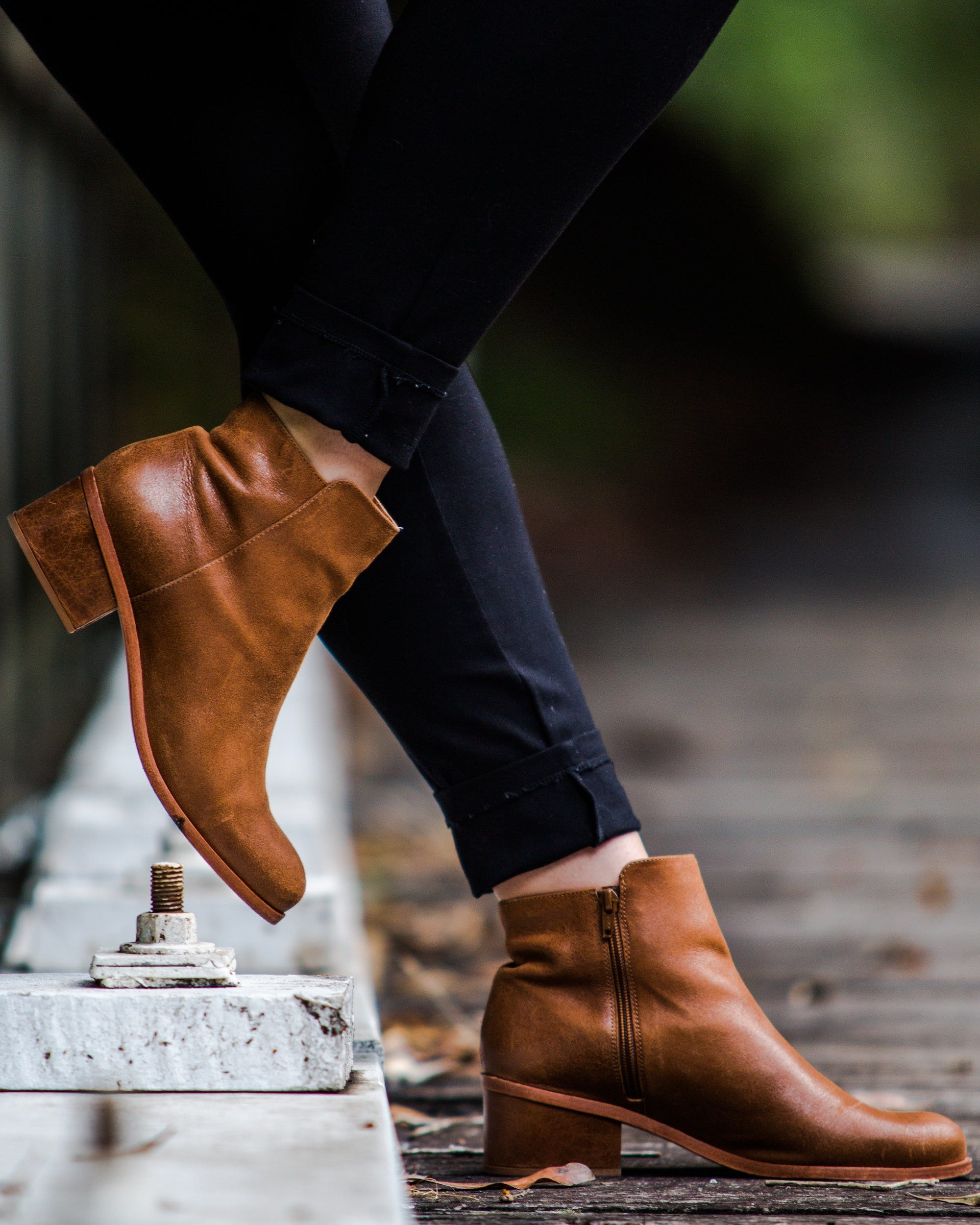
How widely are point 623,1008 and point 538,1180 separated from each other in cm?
13

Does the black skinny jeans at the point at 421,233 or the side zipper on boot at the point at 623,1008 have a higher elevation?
the black skinny jeans at the point at 421,233

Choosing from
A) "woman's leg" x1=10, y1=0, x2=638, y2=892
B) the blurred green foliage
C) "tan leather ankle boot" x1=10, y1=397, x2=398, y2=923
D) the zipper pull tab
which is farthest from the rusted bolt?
the blurred green foliage

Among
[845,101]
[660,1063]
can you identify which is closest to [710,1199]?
[660,1063]

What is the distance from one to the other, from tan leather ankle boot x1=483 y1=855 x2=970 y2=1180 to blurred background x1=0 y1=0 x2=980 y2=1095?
1.42 ft

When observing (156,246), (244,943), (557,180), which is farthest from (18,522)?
(156,246)

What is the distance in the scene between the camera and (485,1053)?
1.07 m

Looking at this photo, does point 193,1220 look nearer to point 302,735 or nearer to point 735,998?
point 735,998

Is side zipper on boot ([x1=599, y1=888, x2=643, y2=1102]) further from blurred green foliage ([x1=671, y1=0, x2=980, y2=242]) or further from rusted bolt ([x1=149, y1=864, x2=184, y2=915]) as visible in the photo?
blurred green foliage ([x1=671, y1=0, x2=980, y2=242])

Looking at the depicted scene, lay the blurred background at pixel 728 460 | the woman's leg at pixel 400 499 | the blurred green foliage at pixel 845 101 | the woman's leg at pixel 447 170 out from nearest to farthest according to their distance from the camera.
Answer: the woman's leg at pixel 447 170, the woman's leg at pixel 400 499, the blurred background at pixel 728 460, the blurred green foliage at pixel 845 101

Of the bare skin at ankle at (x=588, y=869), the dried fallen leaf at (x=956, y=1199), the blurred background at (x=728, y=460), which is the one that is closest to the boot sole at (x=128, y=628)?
the bare skin at ankle at (x=588, y=869)

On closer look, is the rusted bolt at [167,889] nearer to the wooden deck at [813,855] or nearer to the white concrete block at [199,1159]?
the white concrete block at [199,1159]

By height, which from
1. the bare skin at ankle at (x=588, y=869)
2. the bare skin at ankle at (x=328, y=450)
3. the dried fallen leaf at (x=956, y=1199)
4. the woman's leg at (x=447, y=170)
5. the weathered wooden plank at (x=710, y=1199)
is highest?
the woman's leg at (x=447, y=170)

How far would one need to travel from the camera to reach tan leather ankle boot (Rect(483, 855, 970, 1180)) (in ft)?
3.26

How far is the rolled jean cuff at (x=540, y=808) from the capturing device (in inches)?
39.3
